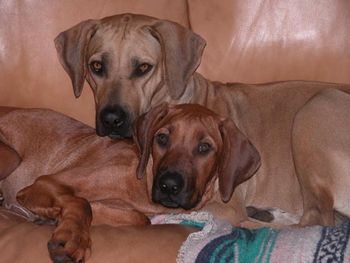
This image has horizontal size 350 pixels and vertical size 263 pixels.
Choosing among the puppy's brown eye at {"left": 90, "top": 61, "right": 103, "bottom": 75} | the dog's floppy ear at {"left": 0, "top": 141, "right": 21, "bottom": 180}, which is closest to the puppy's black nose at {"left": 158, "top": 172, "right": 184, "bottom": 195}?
the puppy's brown eye at {"left": 90, "top": 61, "right": 103, "bottom": 75}

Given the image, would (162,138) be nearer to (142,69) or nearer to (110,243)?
(142,69)

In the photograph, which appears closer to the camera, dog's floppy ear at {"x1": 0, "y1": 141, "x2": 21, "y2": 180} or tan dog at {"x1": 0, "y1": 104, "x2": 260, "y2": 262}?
tan dog at {"x1": 0, "y1": 104, "x2": 260, "y2": 262}

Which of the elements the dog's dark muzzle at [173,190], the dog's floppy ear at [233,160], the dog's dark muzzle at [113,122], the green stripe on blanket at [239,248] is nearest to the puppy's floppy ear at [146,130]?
the dog's dark muzzle at [113,122]

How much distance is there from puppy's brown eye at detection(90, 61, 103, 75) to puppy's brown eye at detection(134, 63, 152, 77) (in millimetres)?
204

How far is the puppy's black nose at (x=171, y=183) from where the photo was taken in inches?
137

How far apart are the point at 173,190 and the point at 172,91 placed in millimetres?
783

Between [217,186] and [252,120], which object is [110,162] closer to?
[217,186]

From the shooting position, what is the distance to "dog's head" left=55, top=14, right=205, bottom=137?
4.02 m

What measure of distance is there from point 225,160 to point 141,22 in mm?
970

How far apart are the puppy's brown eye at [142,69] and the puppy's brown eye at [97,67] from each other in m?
0.20

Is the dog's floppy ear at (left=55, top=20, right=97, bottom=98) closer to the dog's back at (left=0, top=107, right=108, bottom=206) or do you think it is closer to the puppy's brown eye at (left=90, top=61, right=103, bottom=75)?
the puppy's brown eye at (left=90, top=61, right=103, bottom=75)

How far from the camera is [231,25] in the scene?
438 cm

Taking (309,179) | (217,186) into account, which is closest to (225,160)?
(217,186)

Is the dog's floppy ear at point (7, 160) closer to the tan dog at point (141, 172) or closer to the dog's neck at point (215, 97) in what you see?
the tan dog at point (141, 172)
